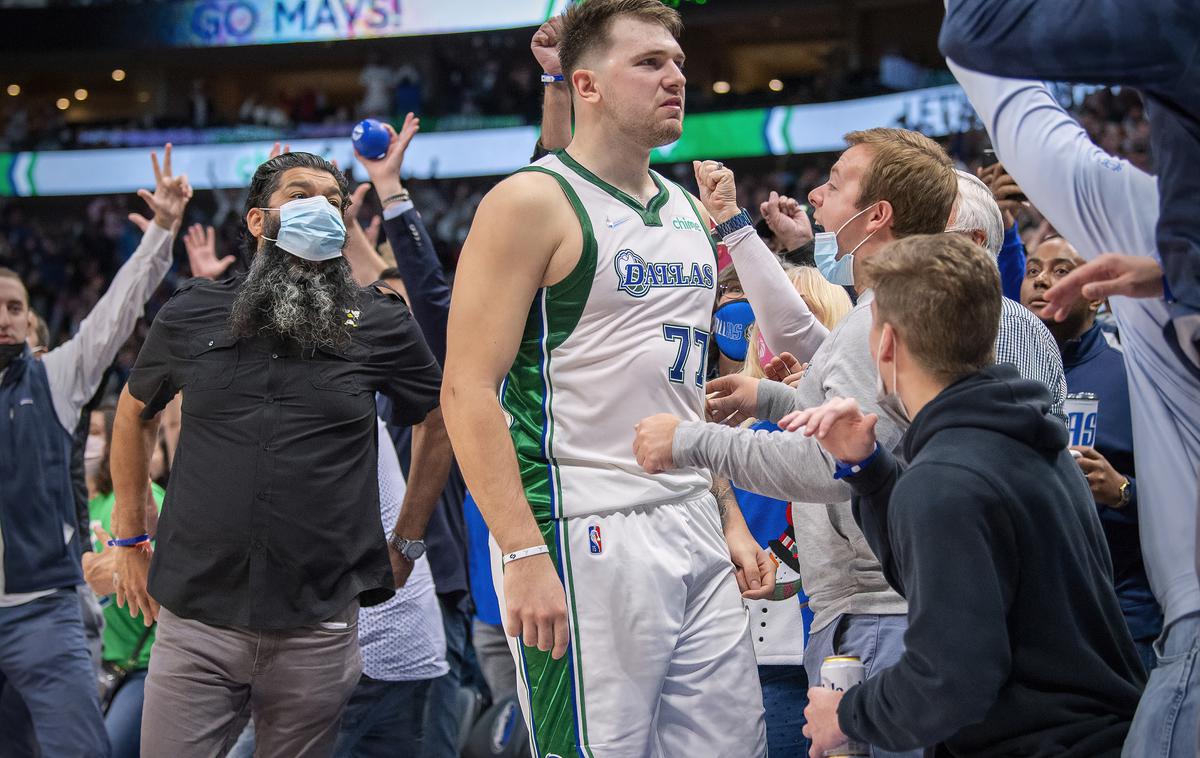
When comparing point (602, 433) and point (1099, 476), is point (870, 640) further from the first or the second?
point (1099, 476)

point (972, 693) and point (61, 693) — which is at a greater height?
point (972, 693)

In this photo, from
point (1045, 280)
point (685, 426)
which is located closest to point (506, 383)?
point (685, 426)

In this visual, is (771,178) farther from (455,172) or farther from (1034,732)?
(1034,732)

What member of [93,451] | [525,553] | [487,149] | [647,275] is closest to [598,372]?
[647,275]

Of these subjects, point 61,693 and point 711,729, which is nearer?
point 711,729

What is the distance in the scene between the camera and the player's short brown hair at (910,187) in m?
2.81

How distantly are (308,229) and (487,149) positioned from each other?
61.7 feet

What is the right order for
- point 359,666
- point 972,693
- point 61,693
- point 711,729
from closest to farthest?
1. point 972,693
2. point 711,729
3. point 359,666
4. point 61,693

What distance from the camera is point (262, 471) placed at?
322 centimetres

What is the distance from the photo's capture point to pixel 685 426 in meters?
2.41

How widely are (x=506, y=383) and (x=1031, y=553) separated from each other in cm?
125

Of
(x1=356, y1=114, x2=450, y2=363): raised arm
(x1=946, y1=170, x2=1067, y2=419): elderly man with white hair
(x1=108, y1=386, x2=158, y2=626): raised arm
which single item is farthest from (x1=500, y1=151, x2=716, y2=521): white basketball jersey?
(x1=356, y1=114, x2=450, y2=363): raised arm

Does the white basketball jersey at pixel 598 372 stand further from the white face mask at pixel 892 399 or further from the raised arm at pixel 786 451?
the white face mask at pixel 892 399

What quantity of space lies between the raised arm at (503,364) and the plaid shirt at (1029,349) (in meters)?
0.97
